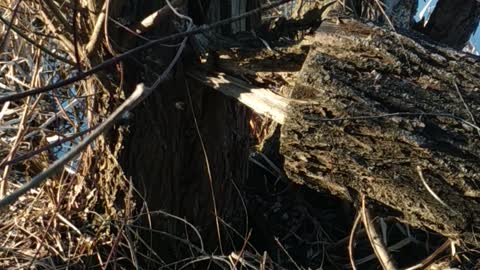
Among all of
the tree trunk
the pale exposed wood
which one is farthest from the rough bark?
the pale exposed wood

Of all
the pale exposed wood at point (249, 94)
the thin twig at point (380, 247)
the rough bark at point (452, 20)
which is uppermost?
the rough bark at point (452, 20)

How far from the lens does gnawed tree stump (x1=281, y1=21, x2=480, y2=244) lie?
6.20 ft

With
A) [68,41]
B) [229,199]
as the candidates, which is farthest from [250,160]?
[68,41]

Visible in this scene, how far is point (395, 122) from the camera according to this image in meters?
1.90

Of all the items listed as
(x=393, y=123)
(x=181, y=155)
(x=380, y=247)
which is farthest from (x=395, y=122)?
(x=181, y=155)

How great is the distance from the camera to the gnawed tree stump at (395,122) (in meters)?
1.89

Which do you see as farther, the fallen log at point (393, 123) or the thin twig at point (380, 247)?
the thin twig at point (380, 247)

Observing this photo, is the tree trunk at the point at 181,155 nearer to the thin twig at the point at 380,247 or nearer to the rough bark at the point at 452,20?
the thin twig at the point at 380,247

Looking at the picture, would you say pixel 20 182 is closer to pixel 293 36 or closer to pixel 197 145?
pixel 197 145

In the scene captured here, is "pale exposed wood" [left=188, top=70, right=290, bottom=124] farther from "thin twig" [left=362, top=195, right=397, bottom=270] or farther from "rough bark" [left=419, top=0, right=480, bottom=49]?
"rough bark" [left=419, top=0, right=480, bottom=49]

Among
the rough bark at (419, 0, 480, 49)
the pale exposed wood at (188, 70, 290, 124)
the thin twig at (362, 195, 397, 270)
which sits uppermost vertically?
the rough bark at (419, 0, 480, 49)

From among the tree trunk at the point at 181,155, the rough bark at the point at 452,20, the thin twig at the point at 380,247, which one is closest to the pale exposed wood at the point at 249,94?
the tree trunk at the point at 181,155

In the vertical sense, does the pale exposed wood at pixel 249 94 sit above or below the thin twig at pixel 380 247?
above

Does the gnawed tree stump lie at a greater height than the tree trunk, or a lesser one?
greater
